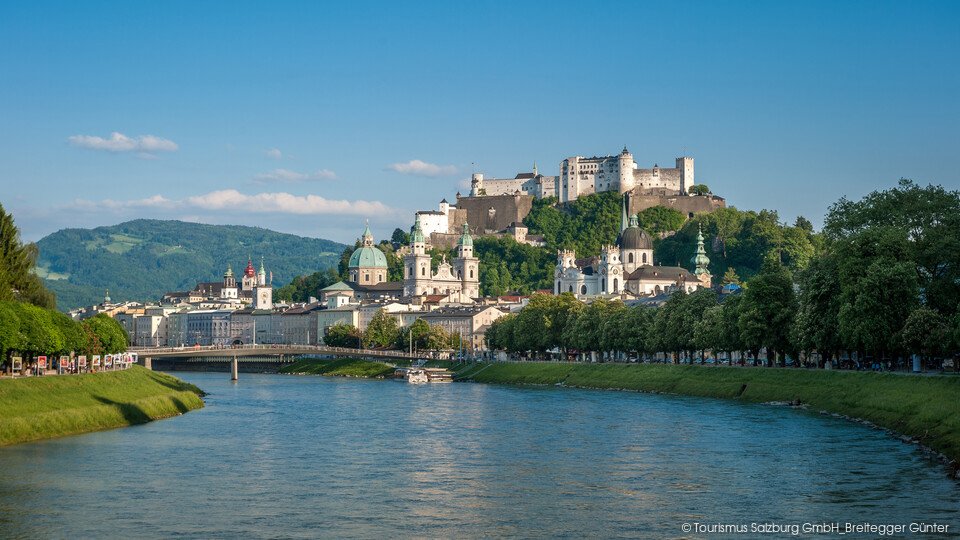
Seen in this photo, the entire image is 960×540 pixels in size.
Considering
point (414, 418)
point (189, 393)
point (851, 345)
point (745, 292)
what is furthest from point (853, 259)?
point (189, 393)

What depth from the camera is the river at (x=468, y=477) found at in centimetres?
3541

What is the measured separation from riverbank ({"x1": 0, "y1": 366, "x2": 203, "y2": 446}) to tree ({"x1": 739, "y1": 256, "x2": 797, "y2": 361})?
3169 centimetres

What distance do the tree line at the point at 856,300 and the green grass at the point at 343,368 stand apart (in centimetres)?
3952

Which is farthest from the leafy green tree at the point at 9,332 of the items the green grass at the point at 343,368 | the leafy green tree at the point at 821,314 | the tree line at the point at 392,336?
the tree line at the point at 392,336

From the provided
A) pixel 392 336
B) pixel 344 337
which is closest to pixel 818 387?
pixel 392 336

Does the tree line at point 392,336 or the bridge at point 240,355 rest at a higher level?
the tree line at point 392,336

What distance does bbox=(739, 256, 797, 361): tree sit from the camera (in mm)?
79688

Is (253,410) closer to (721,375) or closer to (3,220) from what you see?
(3,220)

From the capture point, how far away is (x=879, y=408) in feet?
196

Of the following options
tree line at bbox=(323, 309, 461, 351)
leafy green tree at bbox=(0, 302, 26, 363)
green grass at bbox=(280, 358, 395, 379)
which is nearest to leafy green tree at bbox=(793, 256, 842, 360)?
leafy green tree at bbox=(0, 302, 26, 363)

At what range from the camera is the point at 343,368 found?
148 metres

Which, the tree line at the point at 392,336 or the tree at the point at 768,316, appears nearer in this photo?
the tree at the point at 768,316

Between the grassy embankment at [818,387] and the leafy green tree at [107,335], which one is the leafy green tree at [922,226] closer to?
the grassy embankment at [818,387]

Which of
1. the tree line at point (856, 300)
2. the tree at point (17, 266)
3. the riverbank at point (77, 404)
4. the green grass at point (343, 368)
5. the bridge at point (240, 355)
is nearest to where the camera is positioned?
the riverbank at point (77, 404)
